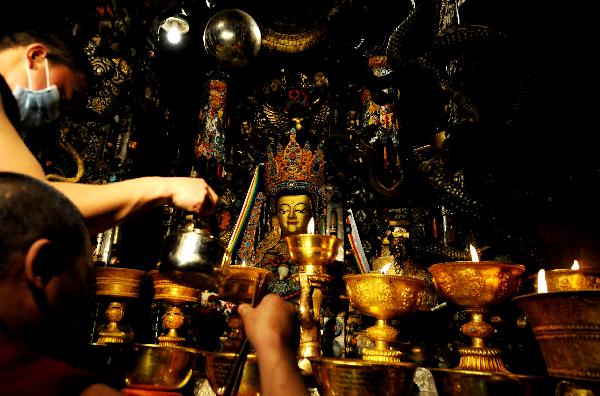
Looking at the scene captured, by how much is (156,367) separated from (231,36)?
2257 mm

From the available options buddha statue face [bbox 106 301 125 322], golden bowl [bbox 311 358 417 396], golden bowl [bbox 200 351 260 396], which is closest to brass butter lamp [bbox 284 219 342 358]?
golden bowl [bbox 200 351 260 396]

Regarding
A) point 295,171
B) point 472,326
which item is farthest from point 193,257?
point 295,171

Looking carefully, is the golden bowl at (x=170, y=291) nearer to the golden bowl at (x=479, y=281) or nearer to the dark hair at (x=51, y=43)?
the dark hair at (x=51, y=43)

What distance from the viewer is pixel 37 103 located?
1158 millimetres

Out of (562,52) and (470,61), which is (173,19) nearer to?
(470,61)

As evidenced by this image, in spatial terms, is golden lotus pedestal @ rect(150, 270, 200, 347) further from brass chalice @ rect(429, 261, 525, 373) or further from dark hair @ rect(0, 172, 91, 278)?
dark hair @ rect(0, 172, 91, 278)

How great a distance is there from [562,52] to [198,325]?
12.2 feet

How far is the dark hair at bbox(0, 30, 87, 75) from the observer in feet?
3.83

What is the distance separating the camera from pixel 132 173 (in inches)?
171

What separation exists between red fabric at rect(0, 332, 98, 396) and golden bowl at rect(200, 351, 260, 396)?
3.60 feet

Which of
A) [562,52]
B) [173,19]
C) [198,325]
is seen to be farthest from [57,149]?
[562,52]

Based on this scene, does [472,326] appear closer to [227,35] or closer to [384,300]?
[384,300]

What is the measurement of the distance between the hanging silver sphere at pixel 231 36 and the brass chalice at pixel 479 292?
7.11 ft

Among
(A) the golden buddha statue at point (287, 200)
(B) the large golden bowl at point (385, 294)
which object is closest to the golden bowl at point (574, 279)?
(B) the large golden bowl at point (385, 294)
